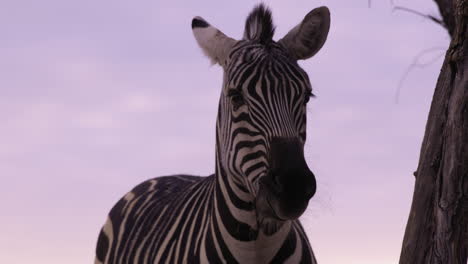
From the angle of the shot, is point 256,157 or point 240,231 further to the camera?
point 240,231

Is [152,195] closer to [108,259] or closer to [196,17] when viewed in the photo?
[108,259]

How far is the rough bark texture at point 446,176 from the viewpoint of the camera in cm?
612

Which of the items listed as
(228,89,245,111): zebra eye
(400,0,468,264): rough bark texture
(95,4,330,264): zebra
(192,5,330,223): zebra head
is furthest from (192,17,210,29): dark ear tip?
(400,0,468,264): rough bark texture

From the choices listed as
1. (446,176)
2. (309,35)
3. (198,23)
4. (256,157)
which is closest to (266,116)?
(256,157)

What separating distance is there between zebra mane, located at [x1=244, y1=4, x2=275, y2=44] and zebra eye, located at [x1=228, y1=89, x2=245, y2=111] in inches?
19.6

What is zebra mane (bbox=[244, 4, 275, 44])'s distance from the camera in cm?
541

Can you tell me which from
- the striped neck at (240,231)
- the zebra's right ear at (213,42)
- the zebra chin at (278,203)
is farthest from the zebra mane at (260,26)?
the zebra chin at (278,203)

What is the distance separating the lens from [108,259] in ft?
25.6

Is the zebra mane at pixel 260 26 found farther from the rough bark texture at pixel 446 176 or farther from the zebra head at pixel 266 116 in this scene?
the rough bark texture at pixel 446 176

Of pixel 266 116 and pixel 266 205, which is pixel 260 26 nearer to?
pixel 266 116

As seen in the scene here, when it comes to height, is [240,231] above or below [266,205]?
below

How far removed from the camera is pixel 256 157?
484 centimetres

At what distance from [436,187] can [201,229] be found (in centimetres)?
192

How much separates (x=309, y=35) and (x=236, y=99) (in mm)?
888
